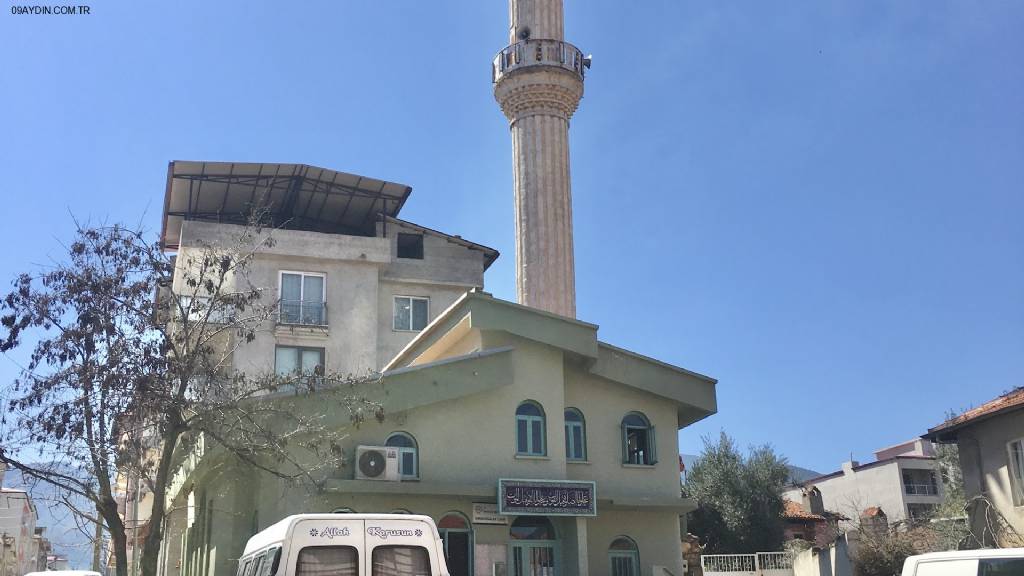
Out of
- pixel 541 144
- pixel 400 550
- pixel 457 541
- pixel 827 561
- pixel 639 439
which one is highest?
pixel 541 144

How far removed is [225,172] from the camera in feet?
119

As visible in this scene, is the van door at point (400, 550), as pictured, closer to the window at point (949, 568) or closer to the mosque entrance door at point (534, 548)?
A: the window at point (949, 568)

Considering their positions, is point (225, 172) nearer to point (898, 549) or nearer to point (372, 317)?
point (372, 317)

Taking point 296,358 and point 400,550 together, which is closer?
point 400,550

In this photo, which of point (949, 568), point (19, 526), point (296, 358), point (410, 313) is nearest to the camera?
point (949, 568)

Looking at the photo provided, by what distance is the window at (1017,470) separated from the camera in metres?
21.5

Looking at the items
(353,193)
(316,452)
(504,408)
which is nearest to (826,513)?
(353,193)

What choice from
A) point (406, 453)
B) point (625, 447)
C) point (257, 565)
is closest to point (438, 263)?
point (625, 447)

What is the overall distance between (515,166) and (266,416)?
2051 centimetres

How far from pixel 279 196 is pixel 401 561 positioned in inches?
1117

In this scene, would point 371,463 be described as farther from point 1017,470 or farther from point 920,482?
point 920,482

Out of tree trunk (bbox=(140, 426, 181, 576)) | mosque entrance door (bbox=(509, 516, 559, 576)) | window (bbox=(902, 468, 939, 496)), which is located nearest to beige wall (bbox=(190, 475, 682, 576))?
mosque entrance door (bbox=(509, 516, 559, 576))

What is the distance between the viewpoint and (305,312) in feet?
116

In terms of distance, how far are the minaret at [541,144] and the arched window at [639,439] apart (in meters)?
11.5
